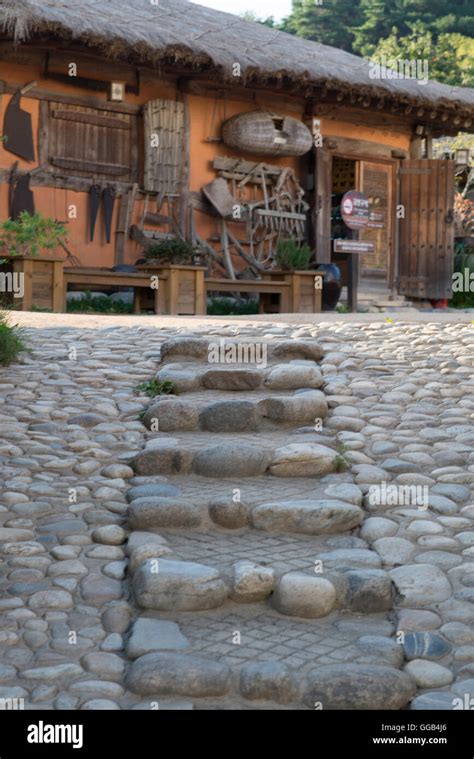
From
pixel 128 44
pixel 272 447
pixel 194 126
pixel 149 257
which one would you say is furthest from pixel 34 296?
pixel 272 447

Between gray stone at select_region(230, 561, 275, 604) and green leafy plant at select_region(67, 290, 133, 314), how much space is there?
798 centimetres

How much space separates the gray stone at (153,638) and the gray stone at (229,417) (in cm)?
176

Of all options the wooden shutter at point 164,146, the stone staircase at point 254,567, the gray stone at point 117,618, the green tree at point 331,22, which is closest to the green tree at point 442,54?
the green tree at point 331,22

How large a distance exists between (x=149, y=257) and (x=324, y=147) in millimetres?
3788

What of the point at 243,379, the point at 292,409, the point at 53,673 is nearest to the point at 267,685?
the point at 53,673

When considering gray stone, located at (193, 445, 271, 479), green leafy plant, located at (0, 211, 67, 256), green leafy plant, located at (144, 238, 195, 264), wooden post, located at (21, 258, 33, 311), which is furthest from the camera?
green leafy plant, located at (144, 238, 195, 264)

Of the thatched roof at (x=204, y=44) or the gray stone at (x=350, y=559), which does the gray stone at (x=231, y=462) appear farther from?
the thatched roof at (x=204, y=44)

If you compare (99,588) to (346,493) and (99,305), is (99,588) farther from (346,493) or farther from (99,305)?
(99,305)

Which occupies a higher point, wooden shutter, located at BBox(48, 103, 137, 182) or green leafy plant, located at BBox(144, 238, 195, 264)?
wooden shutter, located at BBox(48, 103, 137, 182)

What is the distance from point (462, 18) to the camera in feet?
89.9

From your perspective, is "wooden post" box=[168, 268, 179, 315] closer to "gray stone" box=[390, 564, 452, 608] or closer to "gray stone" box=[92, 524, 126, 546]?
"gray stone" box=[92, 524, 126, 546]

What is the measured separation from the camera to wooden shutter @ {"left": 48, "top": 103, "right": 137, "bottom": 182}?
35.1ft

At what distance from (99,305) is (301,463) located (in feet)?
24.2

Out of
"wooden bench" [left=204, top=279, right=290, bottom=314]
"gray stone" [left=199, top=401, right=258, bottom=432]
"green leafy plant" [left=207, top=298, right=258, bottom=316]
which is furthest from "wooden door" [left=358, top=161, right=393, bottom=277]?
"gray stone" [left=199, top=401, right=258, bottom=432]
